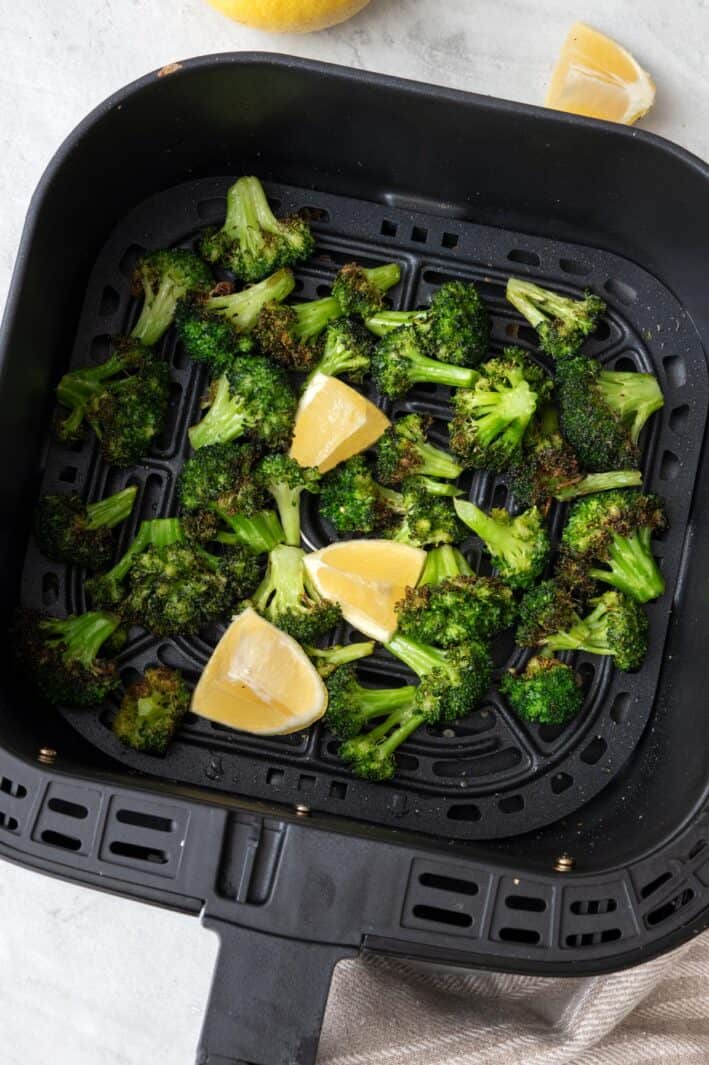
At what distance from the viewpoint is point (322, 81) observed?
1560mm

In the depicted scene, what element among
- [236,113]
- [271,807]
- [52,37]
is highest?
[52,37]

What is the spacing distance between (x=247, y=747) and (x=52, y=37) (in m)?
1.23

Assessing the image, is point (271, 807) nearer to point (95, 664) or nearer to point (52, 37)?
point (95, 664)

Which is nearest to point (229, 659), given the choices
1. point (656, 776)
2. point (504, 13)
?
point (656, 776)

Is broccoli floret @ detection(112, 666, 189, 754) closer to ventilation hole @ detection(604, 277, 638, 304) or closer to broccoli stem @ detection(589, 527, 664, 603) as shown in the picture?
broccoli stem @ detection(589, 527, 664, 603)

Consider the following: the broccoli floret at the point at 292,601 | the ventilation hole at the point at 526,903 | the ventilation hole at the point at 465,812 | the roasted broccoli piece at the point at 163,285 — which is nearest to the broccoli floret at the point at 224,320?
the roasted broccoli piece at the point at 163,285

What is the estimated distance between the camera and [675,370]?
1.77 meters

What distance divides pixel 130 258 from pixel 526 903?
1.14m

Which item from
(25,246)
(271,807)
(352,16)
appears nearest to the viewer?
(25,246)

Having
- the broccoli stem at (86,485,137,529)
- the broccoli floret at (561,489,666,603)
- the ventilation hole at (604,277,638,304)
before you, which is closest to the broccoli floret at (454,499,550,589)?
the broccoli floret at (561,489,666,603)

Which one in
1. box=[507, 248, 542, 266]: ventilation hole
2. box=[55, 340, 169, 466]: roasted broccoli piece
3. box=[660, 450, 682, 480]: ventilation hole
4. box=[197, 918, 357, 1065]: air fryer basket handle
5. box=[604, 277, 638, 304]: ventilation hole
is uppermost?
box=[507, 248, 542, 266]: ventilation hole

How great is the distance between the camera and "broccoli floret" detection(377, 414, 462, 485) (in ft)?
5.50

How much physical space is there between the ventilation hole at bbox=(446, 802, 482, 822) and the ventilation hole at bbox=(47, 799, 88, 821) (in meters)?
0.56

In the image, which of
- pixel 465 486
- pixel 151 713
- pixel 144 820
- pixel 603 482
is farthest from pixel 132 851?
pixel 603 482
